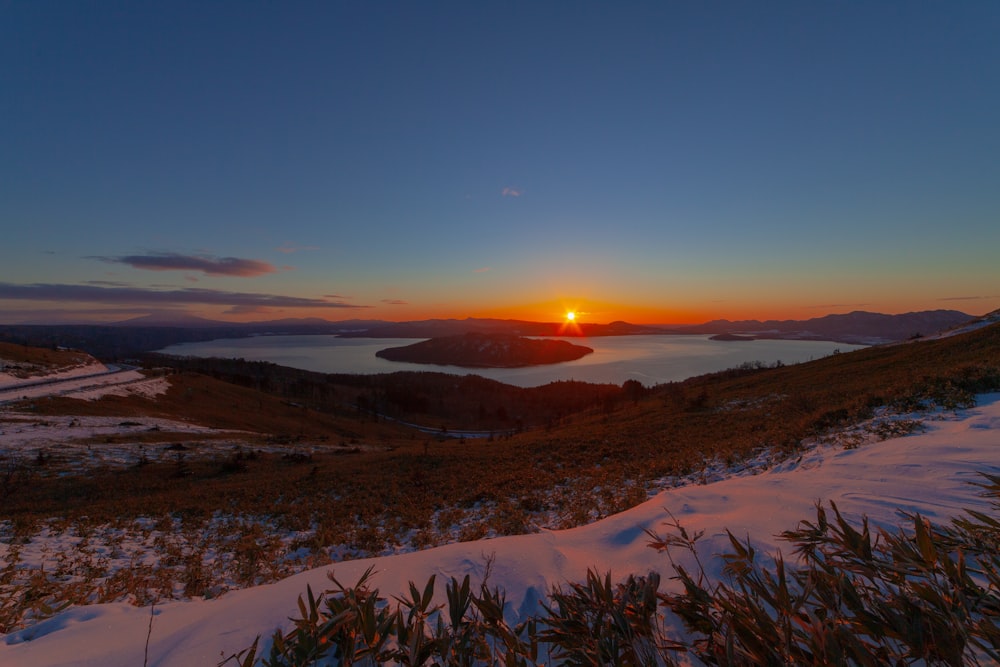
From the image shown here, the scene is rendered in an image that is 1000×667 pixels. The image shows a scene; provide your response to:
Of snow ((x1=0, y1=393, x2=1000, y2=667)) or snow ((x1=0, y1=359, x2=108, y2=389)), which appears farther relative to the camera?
snow ((x1=0, y1=359, x2=108, y2=389))

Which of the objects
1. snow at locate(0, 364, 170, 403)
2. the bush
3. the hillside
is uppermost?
the bush

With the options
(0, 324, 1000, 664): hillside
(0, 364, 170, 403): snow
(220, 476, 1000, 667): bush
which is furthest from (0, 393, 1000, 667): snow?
(0, 364, 170, 403): snow

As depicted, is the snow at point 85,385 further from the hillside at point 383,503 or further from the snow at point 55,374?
the hillside at point 383,503

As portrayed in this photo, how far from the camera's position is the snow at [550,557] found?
1942 millimetres

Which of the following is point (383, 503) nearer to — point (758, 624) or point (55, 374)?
point (758, 624)

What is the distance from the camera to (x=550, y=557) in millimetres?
2818

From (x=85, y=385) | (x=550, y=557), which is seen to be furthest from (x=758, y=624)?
(x=85, y=385)

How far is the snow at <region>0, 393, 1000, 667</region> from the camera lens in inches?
76.5

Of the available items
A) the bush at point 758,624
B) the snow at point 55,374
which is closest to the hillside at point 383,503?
the bush at point 758,624

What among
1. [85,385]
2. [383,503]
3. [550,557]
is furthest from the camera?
[85,385]

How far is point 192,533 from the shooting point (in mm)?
7992

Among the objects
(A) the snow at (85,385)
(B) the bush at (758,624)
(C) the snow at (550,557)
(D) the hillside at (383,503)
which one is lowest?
(A) the snow at (85,385)

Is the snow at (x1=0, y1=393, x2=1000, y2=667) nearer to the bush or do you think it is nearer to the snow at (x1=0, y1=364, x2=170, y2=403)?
the bush

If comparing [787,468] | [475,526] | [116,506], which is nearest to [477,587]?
[475,526]
